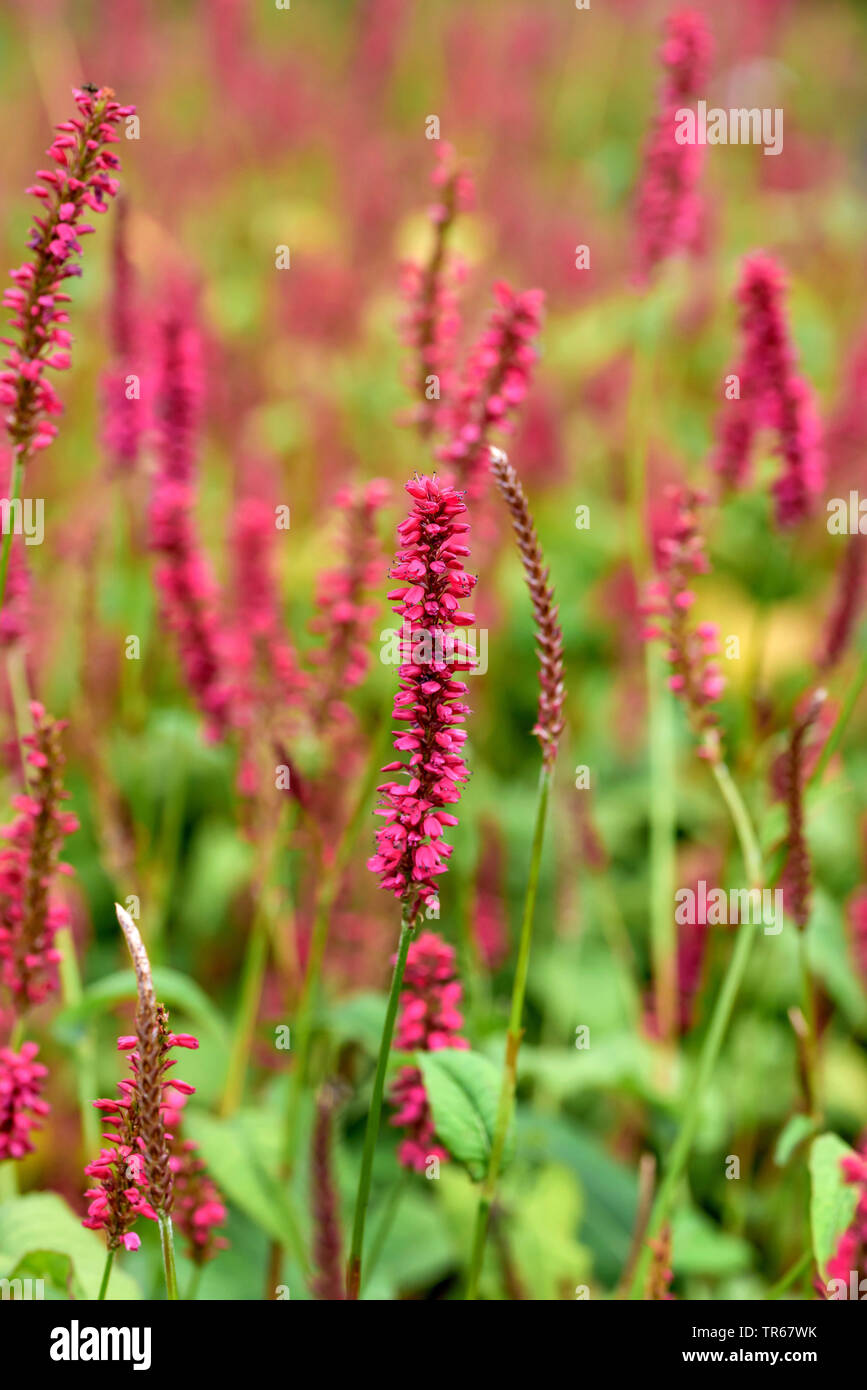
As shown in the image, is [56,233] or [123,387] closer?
[56,233]

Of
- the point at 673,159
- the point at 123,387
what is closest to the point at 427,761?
the point at 123,387

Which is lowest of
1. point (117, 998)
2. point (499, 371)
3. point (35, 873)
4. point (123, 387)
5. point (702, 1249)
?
point (702, 1249)

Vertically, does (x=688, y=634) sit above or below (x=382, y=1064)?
above

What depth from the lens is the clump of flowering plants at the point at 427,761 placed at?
5.48 ft

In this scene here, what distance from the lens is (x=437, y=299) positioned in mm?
2215

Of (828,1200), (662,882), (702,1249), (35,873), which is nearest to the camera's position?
(828,1200)

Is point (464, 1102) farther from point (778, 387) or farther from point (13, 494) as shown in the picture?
point (778, 387)

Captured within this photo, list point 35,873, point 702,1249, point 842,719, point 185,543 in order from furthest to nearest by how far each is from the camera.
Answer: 1. point 185,543
2. point 702,1249
3. point 842,719
4. point 35,873

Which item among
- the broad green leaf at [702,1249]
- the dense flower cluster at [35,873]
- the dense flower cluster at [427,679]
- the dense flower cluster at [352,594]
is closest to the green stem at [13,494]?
the dense flower cluster at [35,873]

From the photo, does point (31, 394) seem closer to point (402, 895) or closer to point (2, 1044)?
point (402, 895)

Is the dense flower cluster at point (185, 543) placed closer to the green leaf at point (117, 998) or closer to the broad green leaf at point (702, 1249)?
the green leaf at point (117, 998)

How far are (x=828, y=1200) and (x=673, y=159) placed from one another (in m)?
2.21

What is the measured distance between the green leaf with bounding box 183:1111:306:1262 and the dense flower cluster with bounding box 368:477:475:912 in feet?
3.05
